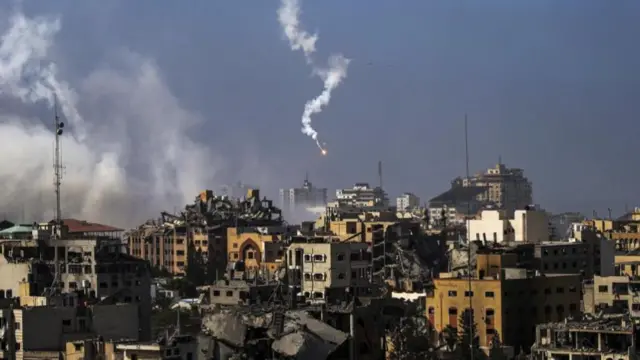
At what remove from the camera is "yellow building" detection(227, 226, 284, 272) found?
283 feet

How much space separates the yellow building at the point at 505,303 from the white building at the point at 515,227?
20689 mm

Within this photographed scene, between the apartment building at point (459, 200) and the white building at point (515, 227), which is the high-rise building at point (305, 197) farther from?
the white building at point (515, 227)

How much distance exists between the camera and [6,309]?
4775 centimetres

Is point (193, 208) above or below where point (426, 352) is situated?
above

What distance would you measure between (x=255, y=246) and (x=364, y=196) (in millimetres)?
83684

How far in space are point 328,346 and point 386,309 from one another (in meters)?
9.37

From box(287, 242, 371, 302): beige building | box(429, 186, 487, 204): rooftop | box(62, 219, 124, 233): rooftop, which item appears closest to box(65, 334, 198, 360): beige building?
box(287, 242, 371, 302): beige building

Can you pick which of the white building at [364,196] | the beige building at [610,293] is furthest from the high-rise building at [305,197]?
the beige building at [610,293]

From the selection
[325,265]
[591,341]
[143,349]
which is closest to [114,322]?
[143,349]

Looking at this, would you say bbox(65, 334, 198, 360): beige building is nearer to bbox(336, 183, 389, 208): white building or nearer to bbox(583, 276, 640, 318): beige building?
bbox(583, 276, 640, 318): beige building

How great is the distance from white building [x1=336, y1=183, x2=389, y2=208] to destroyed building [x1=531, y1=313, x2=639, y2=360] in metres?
119

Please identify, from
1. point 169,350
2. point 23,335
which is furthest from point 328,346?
point 23,335

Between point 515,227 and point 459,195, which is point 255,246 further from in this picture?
point 459,195

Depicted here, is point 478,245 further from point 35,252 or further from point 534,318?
point 35,252
